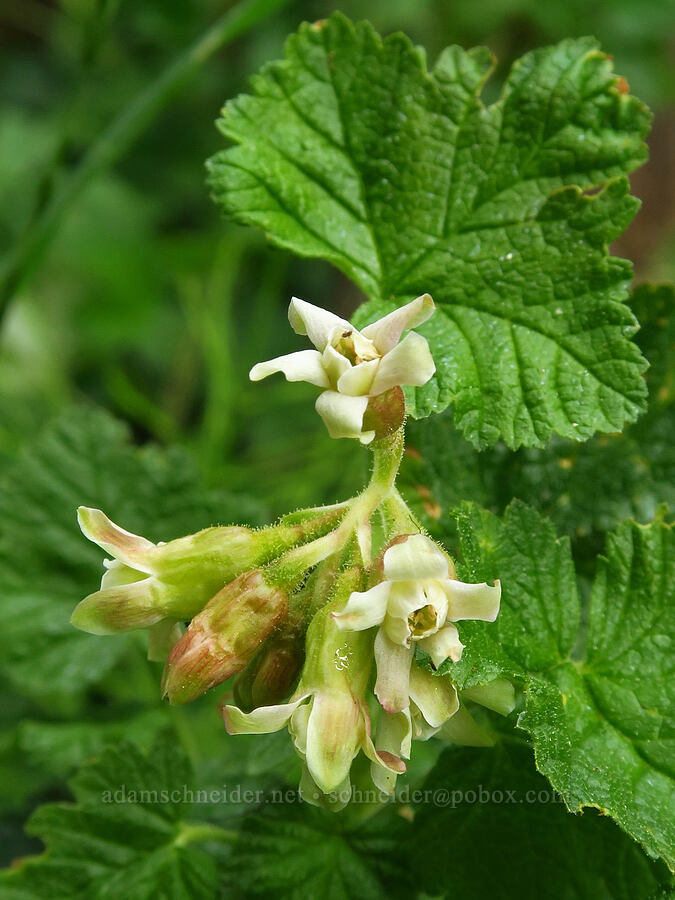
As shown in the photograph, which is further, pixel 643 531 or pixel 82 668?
pixel 82 668

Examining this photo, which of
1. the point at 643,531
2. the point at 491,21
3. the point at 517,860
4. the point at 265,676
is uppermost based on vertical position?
the point at 491,21

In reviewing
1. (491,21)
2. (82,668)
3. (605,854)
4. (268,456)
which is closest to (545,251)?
(605,854)

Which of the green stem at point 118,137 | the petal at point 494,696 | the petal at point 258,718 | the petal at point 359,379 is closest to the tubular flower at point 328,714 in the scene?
the petal at point 258,718

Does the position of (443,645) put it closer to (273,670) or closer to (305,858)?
(273,670)

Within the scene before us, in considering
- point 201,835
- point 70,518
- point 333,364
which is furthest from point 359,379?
point 70,518

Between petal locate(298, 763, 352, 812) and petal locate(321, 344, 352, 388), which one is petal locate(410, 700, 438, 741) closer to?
petal locate(298, 763, 352, 812)

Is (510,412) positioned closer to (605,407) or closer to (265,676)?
(605,407)

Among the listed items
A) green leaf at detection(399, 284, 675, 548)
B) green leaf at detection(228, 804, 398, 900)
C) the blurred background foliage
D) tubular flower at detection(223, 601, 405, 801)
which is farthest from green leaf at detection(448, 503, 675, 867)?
the blurred background foliage
